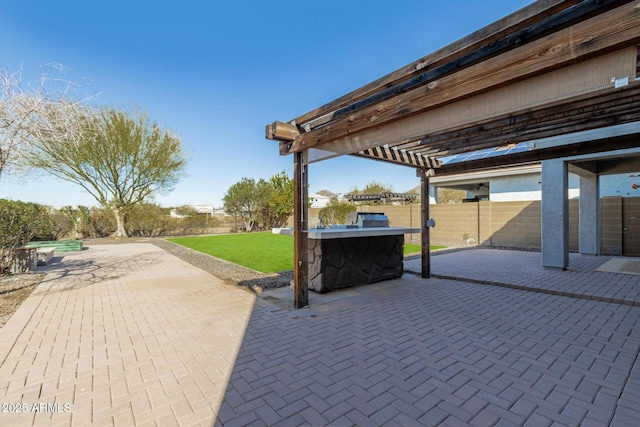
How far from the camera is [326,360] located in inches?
109

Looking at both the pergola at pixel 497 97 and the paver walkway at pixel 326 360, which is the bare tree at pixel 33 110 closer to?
the paver walkway at pixel 326 360

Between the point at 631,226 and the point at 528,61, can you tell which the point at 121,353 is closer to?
the point at 528,61

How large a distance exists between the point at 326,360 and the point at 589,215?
10.8m

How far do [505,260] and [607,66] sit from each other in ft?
26.4

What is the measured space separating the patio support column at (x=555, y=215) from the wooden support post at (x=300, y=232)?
21.5ft

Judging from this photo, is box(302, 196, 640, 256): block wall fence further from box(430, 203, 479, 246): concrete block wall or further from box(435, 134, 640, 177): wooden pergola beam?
box(435, 134, 640, 177): wooden pergola beam

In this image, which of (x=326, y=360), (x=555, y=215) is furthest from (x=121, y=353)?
(x=555, y=215)

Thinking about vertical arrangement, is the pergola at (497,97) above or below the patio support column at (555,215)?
above

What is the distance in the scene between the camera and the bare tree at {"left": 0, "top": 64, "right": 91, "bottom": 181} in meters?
4.52

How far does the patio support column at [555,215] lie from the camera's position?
695 cm

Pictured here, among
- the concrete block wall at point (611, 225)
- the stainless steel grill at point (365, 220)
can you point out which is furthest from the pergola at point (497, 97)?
the concrete block wall at point (611, 225)

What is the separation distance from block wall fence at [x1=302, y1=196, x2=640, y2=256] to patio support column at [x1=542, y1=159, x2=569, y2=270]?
399 centimetres

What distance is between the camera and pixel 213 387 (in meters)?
2.31

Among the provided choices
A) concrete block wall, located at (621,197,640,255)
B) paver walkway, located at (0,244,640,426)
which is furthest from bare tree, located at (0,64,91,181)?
concrete block wall, located at (621,197,640,255)
